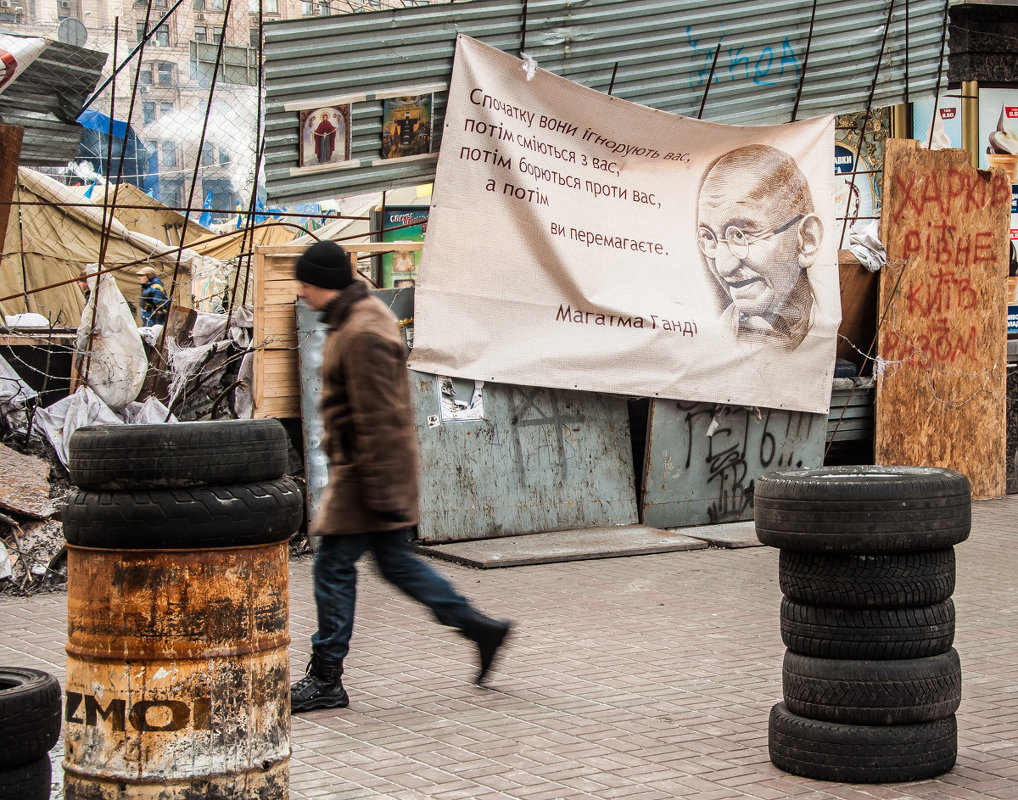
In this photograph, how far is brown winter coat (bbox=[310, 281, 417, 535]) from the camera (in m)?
4.96

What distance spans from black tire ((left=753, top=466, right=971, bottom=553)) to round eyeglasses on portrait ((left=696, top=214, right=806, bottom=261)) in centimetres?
549

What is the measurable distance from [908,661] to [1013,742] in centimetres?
81

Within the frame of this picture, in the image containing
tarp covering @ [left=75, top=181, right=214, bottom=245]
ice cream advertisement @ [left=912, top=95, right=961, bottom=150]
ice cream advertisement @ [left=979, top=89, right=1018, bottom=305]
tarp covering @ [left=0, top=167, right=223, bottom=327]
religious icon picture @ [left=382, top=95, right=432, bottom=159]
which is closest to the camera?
religious icon picture @ [left=382, top=95, right=432, bottom=159]

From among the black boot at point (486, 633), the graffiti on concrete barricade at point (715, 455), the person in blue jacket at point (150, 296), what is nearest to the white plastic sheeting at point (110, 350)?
the graffiti on concrete barricade at point (715, 455)

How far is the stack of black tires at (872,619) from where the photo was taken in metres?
4.07

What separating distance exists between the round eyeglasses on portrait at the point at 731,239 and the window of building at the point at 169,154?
6973mm

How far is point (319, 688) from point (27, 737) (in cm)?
180

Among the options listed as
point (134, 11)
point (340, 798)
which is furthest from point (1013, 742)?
point (134, 11)

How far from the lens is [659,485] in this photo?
9469 millimetres

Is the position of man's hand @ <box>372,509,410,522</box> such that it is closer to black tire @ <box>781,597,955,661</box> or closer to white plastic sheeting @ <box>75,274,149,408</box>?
black tire @ <box>781,597,955,661</box>

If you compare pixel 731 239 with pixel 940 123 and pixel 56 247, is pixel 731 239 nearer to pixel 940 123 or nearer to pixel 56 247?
pixel 940 123

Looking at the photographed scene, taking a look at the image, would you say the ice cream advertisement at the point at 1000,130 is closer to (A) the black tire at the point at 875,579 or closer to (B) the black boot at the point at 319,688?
(A) the black tire at the point at 875,579

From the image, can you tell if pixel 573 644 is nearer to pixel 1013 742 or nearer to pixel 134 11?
pixel 1013 742

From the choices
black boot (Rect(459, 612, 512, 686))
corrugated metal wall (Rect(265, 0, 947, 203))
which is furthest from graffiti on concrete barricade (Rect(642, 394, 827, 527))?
black boot (Rect(459, 612, 512, 686))
